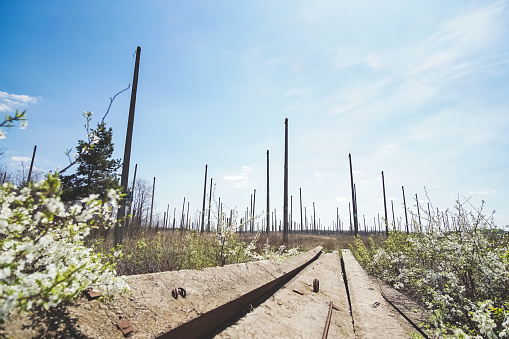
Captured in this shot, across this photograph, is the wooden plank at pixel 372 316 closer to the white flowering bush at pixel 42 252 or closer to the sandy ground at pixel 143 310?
the sandy ground at pixel 143 310

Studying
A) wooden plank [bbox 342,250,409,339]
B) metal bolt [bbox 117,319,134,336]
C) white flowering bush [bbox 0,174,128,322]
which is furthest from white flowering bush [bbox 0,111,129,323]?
wooden plank [bbox 342,250,409,339]

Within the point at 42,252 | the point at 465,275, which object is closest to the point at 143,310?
the point at 42,252

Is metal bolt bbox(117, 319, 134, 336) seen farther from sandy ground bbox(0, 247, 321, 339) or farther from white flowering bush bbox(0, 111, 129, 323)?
white flowering bush bbox(0, 111, 129, 323)

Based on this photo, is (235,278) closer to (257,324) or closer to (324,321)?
(257,324)

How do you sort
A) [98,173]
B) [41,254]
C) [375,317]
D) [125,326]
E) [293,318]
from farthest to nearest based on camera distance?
[98,173], [375,317], [293,318], [125,326], [41,254]

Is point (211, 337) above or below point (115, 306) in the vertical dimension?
below

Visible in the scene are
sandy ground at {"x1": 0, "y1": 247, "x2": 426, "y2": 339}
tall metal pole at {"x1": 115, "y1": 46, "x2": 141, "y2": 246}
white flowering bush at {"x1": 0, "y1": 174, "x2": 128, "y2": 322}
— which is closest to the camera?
white flowering bush at {"x1": 0, "y1": 174, "x2": 128, "y2": 322}

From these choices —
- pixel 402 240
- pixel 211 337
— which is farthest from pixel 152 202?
pixel 211 337

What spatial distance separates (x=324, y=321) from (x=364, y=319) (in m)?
0.55

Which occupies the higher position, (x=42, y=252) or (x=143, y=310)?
(x=42, y=252)

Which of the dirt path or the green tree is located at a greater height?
the green tree

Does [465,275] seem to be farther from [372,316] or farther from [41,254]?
[41,254]

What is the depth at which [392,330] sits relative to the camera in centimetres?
280

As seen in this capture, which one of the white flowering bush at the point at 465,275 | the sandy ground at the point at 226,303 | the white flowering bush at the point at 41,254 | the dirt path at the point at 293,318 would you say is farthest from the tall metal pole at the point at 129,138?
the white flowering bush at the point at 465,275
